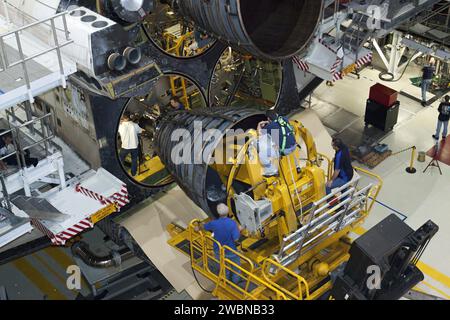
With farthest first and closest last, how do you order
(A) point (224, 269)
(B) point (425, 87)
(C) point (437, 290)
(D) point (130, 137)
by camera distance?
(B) point (425, 87) < (D) point (130, 137) < (C) point (437, 290) < (A) point (224, 269)

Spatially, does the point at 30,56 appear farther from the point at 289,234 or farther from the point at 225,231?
the point at 289,234

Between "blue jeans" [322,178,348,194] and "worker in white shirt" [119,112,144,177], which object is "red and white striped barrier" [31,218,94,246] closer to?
"worker in white shirt" [119,112,144,177]

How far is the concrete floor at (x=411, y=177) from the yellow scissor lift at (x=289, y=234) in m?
2.36

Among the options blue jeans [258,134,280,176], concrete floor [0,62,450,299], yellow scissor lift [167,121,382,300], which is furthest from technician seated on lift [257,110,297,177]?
concrete floor [0,62,450,299]

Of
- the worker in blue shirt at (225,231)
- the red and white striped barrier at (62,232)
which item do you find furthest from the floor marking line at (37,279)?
the worker in blue shirt at (225,231)

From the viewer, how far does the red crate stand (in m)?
18.3

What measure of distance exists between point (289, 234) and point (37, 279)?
5.77m

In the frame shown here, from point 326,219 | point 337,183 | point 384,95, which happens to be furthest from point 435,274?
point 384,95

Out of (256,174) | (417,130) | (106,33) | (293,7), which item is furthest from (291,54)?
(417,130)

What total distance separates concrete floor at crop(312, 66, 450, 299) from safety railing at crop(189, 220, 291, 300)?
12.5ft

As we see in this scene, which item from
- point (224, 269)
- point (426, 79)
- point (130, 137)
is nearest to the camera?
point (224, 269)

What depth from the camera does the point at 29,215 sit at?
12422 millimetres

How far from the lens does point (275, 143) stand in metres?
12.8

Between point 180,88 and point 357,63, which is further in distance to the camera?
point 180,88
